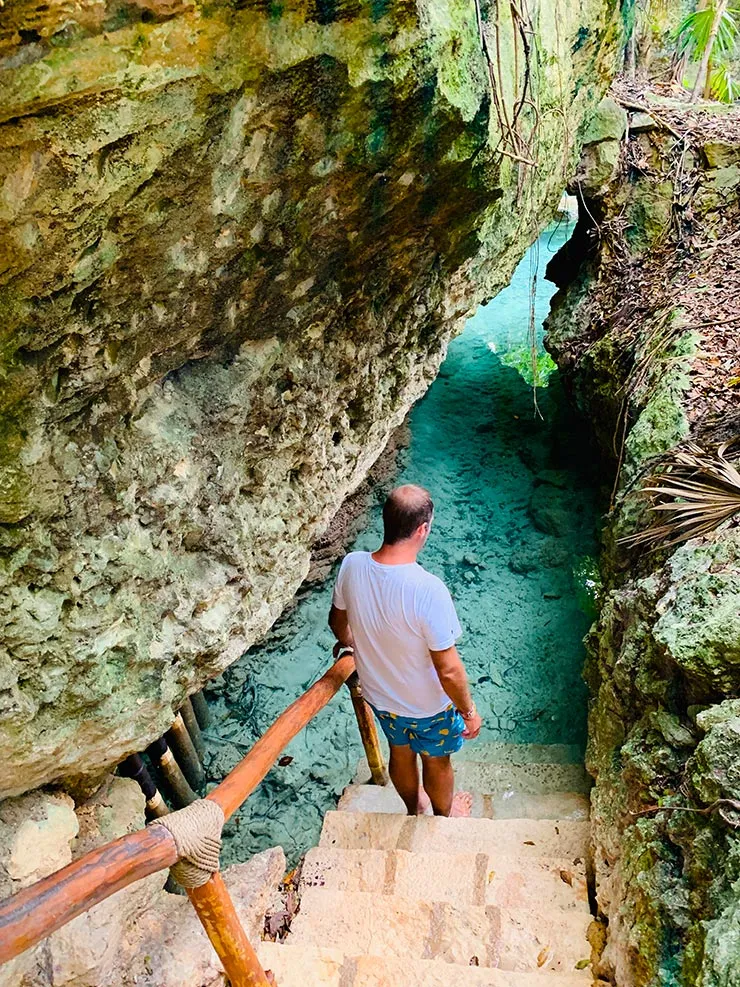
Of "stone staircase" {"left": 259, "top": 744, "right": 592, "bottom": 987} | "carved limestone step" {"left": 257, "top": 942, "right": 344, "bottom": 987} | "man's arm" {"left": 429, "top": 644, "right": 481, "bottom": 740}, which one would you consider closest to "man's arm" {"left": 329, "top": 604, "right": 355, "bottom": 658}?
"man's arm" {"left": 429, "top": 644, "right": 481, "bottom": 740}

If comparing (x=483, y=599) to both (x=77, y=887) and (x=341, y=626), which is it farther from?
(x=77, y=887)

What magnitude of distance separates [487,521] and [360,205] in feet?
13.5

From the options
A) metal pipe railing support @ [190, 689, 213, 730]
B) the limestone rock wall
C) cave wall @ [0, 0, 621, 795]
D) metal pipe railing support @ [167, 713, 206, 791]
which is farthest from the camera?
metal pipe railing support @ [190, 689, 213, 730]

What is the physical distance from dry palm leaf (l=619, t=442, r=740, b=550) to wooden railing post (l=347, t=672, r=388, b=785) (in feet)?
4.58

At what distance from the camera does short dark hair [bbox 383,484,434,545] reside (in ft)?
7.97

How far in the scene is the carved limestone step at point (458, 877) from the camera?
2.61 metres

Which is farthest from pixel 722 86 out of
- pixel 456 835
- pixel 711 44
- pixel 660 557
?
pixel 456 835

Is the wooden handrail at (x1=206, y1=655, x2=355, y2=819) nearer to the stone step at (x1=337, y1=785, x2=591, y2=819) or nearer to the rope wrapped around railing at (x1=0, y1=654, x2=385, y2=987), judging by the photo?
the rope wrapped around railing at (x1=0, y1=654, x2=385, y2=987)

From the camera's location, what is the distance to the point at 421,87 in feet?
5.99

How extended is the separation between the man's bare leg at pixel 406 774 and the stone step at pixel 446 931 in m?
0.58

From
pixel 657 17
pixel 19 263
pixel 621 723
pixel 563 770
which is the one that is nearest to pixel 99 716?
pixel 19 263

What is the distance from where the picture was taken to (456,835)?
304 cm

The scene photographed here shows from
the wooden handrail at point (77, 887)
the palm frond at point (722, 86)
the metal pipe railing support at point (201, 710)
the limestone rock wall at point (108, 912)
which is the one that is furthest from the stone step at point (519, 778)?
the palm frond at point (722, 86)

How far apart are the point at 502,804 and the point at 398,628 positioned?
1670 mm
